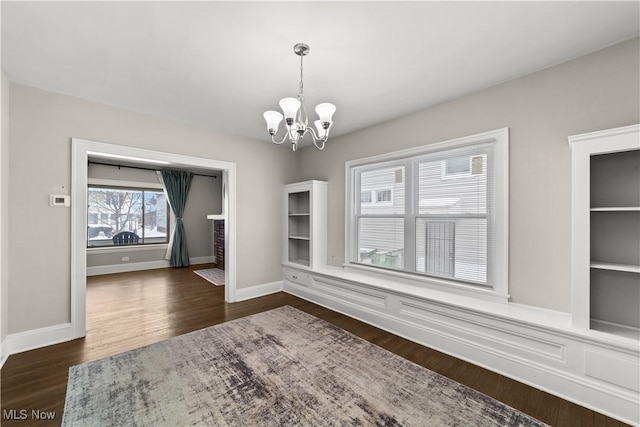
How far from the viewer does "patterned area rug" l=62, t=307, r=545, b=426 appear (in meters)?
1.74

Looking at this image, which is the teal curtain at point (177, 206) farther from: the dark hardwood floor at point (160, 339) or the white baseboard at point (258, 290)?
the white baseboard at point (258, 290)

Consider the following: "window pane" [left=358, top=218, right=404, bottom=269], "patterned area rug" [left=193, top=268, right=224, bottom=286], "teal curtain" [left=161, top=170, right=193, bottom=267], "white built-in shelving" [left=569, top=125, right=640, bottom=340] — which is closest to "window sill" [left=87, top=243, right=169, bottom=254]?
"teal curtain" [left=161, top=170, right=193, bottom=267]

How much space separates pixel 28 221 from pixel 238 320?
2.39 meters

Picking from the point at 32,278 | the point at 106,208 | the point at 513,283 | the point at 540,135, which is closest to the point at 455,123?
the point at 540,135

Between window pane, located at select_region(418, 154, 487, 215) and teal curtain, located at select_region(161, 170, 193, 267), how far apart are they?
610 cm

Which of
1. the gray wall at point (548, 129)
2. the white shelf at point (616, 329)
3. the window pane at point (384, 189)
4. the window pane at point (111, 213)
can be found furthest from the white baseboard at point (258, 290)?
the window pane at point (111, 213)

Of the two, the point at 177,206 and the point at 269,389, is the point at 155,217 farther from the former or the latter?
the point at 269,389

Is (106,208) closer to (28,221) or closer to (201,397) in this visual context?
(28,221)

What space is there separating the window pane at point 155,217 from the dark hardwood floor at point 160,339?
1.88 metres

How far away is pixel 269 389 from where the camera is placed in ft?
6.66

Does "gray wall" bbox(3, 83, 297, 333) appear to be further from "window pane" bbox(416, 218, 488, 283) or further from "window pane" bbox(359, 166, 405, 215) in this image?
"window pane" bbox(416, 218, 488, 283)

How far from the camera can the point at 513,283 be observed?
97.3 inches

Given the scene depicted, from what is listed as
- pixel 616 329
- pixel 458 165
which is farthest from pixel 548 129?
pixel 616 329

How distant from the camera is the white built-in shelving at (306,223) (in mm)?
4230
